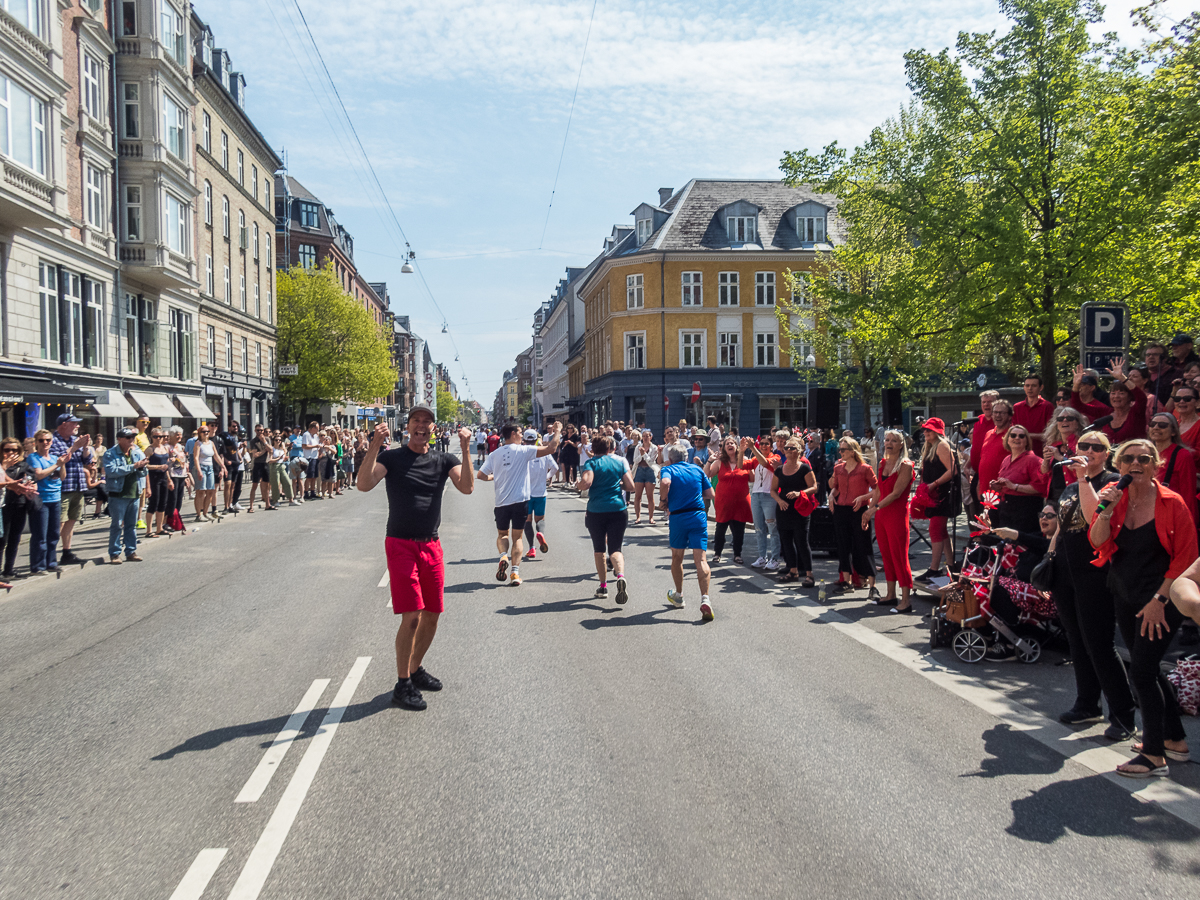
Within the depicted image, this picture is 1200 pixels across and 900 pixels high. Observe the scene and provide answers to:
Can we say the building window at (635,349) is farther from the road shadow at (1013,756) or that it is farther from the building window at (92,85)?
the road shadow at (1013,756)

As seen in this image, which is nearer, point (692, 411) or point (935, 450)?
point (935, 450)

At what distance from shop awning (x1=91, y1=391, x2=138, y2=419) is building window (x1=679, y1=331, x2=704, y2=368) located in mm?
28942

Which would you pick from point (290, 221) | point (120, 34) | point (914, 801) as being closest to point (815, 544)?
point (914, 801)

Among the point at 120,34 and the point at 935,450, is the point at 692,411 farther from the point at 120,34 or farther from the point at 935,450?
the point at 935,450

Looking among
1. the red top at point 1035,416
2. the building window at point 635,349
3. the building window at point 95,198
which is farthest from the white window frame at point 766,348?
the red top at point 1035,416

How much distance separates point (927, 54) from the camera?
58.0 feet

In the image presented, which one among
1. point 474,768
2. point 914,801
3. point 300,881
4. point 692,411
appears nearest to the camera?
point 300,881

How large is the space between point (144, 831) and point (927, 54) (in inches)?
735

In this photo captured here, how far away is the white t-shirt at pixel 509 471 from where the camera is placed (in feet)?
33.7

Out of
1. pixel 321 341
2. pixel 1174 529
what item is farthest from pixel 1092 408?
pixel 321 341

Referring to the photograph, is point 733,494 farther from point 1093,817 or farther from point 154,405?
point 154,405

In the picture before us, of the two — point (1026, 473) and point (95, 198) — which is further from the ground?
point (95, 198)

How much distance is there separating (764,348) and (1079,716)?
4434 centimetres

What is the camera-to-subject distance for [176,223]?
→ 31500 mm
